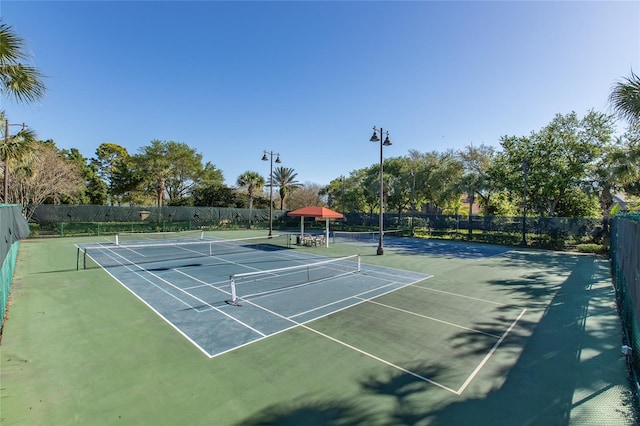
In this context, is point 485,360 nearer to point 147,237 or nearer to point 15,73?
point 15,73

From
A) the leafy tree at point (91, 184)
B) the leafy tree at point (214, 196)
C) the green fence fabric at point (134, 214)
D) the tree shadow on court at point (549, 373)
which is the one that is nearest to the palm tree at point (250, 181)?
the leafy tree at point (214, 196)

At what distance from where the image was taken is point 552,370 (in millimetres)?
5930

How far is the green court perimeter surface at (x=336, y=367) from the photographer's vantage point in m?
4.56

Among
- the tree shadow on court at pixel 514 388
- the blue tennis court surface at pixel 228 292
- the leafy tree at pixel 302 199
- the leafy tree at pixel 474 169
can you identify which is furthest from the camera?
the leafy tree at pixel 302 199

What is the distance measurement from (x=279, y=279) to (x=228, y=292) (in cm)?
258

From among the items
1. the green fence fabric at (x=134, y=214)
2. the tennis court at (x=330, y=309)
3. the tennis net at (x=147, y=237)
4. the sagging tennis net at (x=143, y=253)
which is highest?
the green fence fabric at (x=134, y=214)

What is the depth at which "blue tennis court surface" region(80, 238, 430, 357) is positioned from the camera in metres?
7.71

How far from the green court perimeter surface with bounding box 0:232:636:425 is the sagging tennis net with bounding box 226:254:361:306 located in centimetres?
294

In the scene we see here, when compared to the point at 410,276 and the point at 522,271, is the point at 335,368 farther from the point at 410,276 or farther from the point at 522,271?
the point at 522,271

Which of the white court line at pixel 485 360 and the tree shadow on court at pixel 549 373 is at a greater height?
the white court line at pixel 485 360

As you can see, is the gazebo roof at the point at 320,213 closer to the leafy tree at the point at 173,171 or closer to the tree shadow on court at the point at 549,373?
the tree shadow on court at the point at 549,373

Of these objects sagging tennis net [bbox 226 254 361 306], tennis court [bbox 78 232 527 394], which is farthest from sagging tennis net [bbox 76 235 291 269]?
sagging tennis net [bbox 226 254 361 306]

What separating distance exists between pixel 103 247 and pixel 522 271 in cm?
2652

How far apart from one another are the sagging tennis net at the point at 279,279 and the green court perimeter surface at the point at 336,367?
294cm
